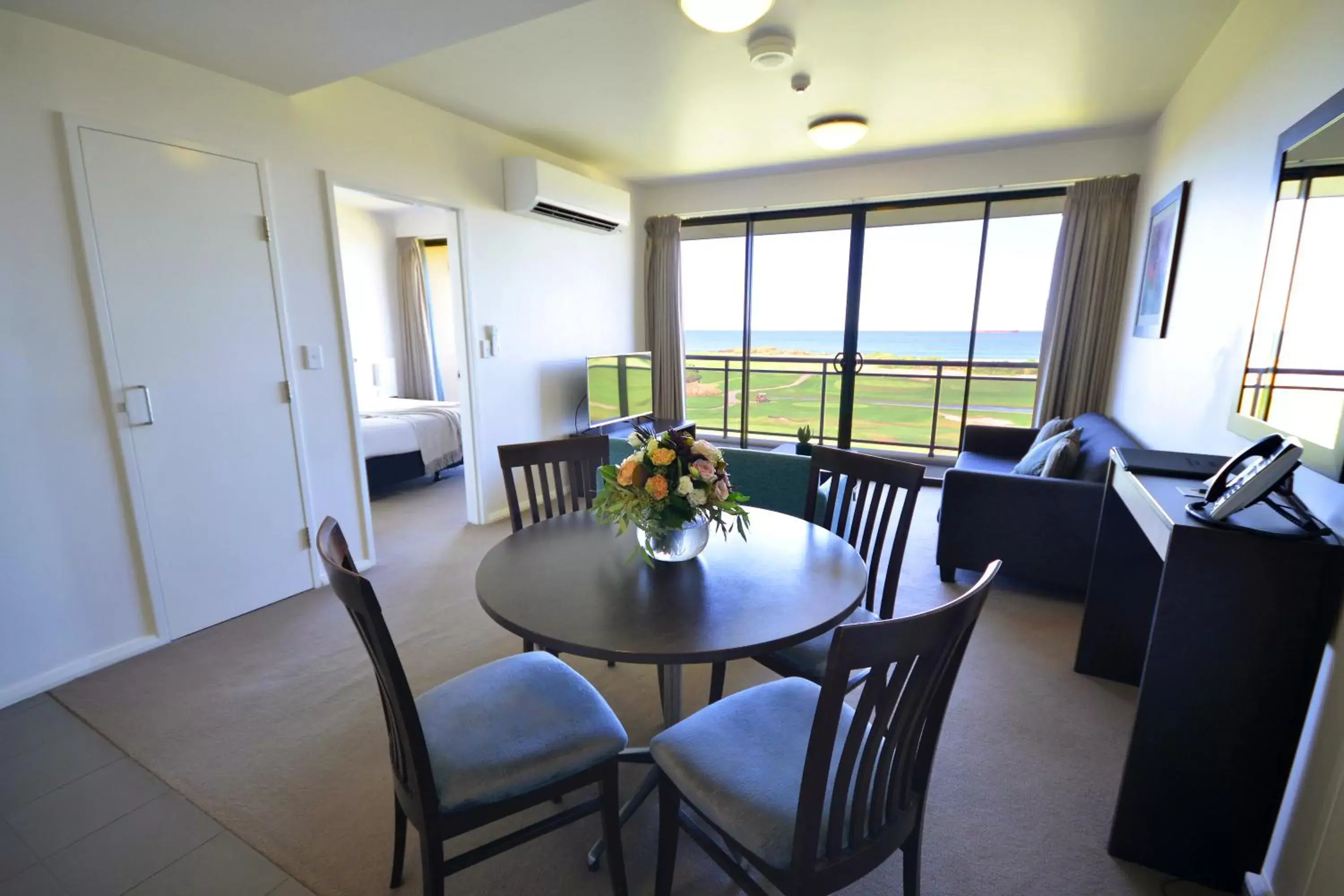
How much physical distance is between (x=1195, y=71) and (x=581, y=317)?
3948mm

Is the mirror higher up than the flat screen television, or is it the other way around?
the mirror

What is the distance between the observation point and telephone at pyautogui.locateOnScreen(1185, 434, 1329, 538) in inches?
48.5

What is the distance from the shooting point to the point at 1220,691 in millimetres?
1327

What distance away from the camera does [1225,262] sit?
7.29 feet

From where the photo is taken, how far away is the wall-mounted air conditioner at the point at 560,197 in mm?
3764

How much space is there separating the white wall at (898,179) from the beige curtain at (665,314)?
127mm

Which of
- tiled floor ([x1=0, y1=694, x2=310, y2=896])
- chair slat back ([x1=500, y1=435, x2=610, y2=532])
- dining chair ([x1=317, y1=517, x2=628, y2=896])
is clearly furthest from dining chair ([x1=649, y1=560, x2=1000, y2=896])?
tiled floor ([x1=0, y1=694, x2=310, y2=896])

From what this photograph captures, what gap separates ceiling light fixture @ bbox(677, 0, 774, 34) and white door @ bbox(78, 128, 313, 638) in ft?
6.82

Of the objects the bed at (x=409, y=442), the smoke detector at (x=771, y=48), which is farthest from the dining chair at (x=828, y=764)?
the bed at (x=409, y=442)

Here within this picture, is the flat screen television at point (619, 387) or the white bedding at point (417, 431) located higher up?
the flat screen television at point (619, 387)

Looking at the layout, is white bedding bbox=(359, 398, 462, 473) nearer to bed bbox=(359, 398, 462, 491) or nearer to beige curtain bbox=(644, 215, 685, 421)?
bed bbox=(359, 398, 462, 491)

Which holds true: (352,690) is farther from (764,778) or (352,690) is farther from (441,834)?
(764,778)

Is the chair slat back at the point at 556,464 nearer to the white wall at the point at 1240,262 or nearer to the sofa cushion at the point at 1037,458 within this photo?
the white wall at the point at 1240,262

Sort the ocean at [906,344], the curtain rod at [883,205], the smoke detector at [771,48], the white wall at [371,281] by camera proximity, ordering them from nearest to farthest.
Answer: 1. the smoke detector at [771,48]
2. the curtain rod at [883,205]
3. the white wall at [371,281]
4. the ocean at [906,344]
